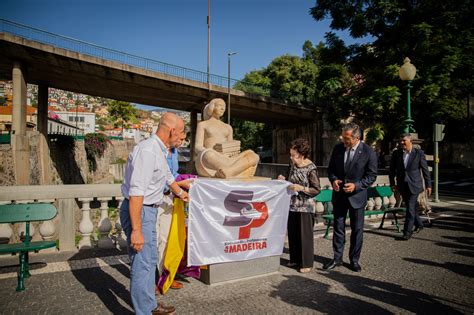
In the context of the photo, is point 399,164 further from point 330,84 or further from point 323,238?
point 330,84

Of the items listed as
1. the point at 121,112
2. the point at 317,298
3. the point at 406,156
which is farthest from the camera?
the point at 121,112

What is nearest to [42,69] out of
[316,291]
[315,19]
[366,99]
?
[315,19]

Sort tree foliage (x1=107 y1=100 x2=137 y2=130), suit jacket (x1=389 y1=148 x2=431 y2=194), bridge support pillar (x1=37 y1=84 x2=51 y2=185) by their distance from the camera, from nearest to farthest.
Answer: suit jacket (x1=389 y1=148 x2=431 y2=194) → bridge support pillar (x1=37 y1=84 x2=51 y2=185) → tree foliage (x1=107 y1=100 x2=137 y2=130)

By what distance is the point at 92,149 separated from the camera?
34375 millimetres

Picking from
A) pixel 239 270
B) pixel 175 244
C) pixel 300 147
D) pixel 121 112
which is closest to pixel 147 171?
pixel 175 244

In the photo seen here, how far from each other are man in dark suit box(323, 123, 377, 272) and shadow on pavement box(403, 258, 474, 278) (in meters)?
1.22

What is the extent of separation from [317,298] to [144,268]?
2090 millimetres

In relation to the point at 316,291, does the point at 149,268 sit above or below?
above

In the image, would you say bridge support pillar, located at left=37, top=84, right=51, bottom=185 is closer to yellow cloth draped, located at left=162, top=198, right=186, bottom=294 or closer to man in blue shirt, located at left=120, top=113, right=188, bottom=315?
yellow cloth draped, located at left=162, top=198, right=186, bottom=294

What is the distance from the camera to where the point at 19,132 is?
883 inches

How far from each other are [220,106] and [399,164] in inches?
168

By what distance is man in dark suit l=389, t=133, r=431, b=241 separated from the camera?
263 inches

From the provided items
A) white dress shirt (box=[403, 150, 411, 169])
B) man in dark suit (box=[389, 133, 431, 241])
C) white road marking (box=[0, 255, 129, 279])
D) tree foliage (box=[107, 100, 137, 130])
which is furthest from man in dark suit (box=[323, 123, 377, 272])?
tree foliage (box=[107, 100, 137, 130])

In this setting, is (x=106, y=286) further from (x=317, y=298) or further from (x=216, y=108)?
(x=216, y=108)
